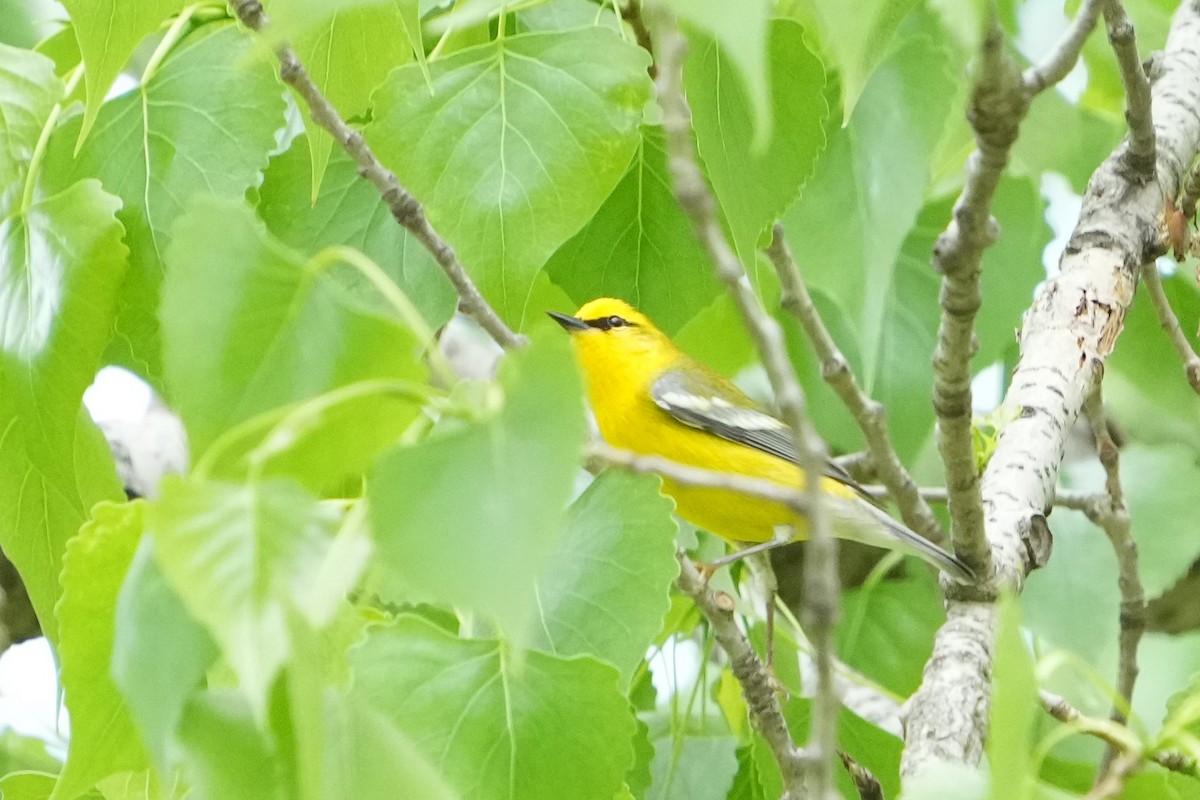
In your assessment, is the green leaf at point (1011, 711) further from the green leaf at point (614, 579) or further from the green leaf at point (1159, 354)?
the green leaf at point (1159, 354)

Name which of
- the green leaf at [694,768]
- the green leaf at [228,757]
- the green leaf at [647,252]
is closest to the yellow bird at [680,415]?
the green leaf at [694,768]

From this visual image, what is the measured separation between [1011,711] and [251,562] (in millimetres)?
270

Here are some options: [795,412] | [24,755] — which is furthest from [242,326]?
[24,755]

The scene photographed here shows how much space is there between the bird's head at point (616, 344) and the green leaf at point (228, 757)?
1.06 metres

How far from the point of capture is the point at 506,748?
699 mm

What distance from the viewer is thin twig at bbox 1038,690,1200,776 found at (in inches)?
24.1

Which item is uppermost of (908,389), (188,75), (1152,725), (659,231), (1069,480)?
(188,75)

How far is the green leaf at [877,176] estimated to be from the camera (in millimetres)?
889

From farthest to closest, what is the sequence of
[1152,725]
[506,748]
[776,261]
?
[1152,725] < [776,261] < [506,748]

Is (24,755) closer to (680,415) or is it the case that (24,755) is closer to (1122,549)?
(680,415)

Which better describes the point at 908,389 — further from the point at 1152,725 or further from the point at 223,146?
the point at 223,146

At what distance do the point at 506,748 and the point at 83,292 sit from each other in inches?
14.8

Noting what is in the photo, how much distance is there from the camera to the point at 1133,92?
97 centimetres

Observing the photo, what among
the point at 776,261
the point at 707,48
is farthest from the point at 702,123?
the point at 776,261
